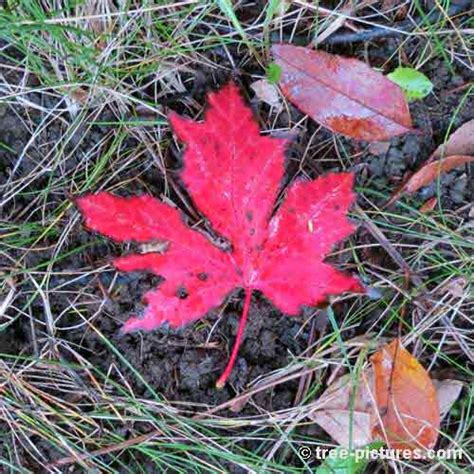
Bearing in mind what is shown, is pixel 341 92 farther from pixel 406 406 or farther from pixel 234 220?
pixel 406 406

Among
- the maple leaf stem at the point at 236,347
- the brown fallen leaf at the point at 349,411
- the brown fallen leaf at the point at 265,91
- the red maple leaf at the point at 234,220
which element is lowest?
the brown fallen leaf at the point at 349,411

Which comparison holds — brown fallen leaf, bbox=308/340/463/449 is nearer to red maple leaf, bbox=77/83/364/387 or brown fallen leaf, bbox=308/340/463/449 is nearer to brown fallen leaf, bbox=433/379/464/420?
brown fallen leaf, bbox=433/379/464/420

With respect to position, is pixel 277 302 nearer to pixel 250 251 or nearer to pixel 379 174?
pixel 250 251

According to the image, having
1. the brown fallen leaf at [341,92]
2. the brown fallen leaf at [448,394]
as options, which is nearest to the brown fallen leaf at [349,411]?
the brown fallen leaf at [448,394]

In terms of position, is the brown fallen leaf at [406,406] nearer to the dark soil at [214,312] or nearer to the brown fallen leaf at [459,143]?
the dark soil at [214,312]

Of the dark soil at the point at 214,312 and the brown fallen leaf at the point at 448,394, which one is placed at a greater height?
the dark soil at the point at 214,312

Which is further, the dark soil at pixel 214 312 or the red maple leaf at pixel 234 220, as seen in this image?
the dark soil at pixel 214 312

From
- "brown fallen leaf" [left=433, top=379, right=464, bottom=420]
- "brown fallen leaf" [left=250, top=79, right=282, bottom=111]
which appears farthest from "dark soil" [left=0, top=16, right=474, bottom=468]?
"brown fallen leaf" [left=433, top=379, right=464, bottom=420]
